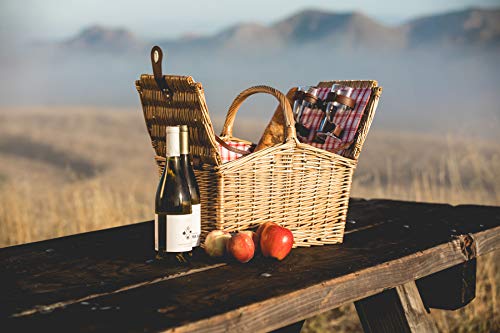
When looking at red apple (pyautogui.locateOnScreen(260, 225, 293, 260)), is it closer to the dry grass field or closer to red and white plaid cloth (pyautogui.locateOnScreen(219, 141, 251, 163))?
red and white plaid cloth (pyautogui.locateOnScreen(219, 141, 251, 163))

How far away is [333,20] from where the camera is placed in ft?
66.7

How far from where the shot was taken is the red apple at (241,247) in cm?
168

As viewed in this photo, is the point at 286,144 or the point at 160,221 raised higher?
the point at 286,144

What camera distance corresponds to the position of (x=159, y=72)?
1777 millimetres

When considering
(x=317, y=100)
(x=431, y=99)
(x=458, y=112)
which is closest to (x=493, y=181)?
(x=317, y=100)

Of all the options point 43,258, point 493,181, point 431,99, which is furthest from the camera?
point 431,99

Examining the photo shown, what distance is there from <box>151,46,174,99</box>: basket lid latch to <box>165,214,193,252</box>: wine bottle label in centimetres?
36

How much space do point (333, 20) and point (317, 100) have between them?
18770mm

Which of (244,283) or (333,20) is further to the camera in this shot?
(333,20)

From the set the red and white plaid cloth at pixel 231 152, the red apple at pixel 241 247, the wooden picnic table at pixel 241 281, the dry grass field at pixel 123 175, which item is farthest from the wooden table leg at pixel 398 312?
the dry grass field at pixel 123 175

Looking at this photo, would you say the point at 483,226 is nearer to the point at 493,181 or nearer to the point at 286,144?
the point at 286,144

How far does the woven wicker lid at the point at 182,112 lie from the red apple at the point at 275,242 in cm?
23

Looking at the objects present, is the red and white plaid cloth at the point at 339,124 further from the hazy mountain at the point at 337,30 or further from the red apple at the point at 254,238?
the hazy mountain at the point at 337,30

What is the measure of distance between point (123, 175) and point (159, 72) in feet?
27.7
